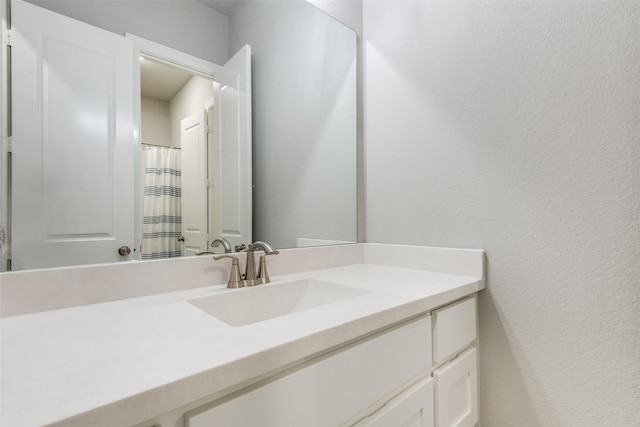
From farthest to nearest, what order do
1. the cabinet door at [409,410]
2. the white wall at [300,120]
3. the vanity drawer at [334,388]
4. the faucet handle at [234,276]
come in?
1. the white wall at [300,120]
2. the faucet handle at [234,276]
3. the cabinet door at [409,410]
4. the vanity drawer at [334,388]

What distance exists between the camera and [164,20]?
34.5 inches

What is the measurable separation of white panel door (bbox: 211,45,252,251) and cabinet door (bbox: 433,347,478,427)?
0.73 metres

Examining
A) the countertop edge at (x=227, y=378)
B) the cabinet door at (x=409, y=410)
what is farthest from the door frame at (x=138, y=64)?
the cabinet door at (x=409, y=410)

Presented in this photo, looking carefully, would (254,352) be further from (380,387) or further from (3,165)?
(3,165)

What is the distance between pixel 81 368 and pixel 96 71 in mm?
703

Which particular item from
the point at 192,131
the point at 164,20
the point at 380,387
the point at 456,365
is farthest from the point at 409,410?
the point at 164,20

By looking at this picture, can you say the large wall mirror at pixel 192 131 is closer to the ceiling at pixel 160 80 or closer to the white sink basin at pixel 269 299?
the ceiling at pixel 160 80

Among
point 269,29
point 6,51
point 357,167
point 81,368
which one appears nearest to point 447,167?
point 357,167

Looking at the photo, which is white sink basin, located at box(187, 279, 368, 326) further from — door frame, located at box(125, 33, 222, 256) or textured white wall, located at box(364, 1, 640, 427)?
textured white wall, located at box(364, 1, 640, 427)

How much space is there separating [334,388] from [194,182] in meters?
0.67

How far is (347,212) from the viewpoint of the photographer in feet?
4.67

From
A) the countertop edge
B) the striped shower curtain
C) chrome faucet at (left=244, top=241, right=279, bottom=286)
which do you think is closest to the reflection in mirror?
the striped shower curtain

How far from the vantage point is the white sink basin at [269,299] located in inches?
32.8

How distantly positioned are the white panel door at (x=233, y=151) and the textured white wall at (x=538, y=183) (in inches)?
25.0
